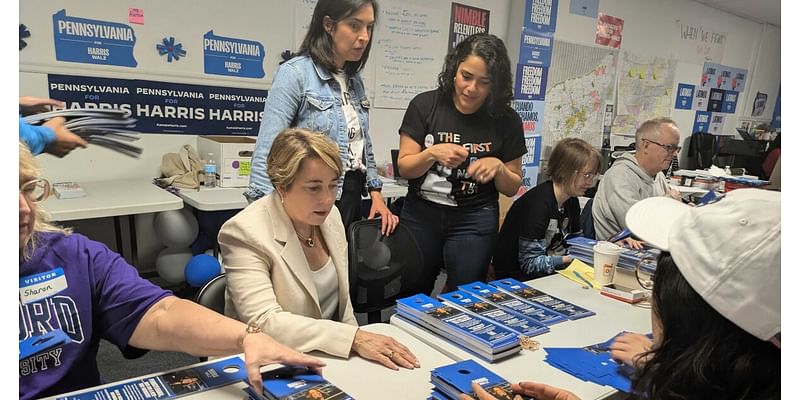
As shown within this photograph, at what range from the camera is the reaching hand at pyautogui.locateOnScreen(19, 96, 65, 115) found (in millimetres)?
763

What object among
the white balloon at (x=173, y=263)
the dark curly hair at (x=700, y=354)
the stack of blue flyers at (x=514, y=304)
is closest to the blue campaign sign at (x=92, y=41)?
the white balloon at (x=173, y=263)

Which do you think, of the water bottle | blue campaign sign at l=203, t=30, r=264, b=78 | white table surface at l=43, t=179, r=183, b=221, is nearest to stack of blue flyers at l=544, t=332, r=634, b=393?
white table surface at l=43, t=179, r=183, b=221

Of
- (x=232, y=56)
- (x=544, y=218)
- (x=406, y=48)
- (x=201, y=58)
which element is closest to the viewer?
(x=544, y=218)

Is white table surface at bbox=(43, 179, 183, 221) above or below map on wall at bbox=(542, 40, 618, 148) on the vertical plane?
below

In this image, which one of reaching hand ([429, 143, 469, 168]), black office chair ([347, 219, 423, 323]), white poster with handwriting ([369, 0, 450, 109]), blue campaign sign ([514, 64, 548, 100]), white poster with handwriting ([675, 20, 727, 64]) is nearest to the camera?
black office chair ([347, 219, 423, 323])

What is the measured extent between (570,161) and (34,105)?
79.1 inches

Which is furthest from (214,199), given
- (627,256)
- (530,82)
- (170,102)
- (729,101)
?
(729,101)

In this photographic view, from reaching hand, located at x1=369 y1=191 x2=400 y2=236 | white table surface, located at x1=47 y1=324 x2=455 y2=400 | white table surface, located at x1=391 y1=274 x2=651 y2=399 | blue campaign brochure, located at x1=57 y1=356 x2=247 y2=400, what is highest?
reaching hand, located at x1=369 y1=191 x2=400 y2=236

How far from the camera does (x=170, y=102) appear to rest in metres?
3.12

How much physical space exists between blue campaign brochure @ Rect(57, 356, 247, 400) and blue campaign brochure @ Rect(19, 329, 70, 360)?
13 centimetres

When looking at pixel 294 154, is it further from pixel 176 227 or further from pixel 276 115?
pixel 176 227

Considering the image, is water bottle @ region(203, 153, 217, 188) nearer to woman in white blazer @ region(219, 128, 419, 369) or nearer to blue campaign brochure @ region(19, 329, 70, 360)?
woman in white blazer @ region(219, 128, 419, 369)

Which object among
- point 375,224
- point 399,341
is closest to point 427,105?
point 375,224

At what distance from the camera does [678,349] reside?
2.62 feet
